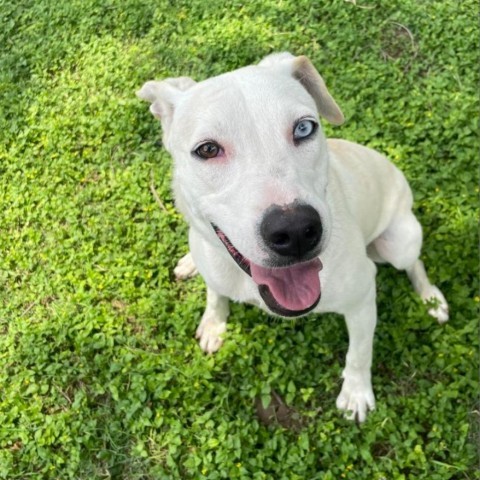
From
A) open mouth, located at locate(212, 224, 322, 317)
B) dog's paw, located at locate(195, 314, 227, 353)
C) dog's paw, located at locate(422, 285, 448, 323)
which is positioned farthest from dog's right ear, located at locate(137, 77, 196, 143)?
dog's paw, located at locate(422, 285, 448, 323)

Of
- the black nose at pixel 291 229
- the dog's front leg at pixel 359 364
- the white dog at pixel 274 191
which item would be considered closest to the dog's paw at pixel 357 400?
the dog's front leg at pixel 359 364

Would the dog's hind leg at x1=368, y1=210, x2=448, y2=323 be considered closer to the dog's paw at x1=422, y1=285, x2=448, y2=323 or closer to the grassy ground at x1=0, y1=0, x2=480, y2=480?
the dog's paw at x1=422, y1=285, x2=448, y2=323

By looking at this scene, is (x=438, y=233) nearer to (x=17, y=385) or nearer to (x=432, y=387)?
(x=432, y=387)

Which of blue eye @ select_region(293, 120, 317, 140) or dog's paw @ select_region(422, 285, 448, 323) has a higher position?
blue eye @ select_region(293, 120, 317, 140)

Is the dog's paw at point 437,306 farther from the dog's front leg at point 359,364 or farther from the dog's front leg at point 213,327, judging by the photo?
the dog's front leg at point 213,327

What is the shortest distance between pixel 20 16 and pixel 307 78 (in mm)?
4793

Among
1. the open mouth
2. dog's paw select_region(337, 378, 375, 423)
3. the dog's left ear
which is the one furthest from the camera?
dog's paw select_region(337, 378, 375, 423)

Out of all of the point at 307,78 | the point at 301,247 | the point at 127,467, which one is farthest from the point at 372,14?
the point at 127,467

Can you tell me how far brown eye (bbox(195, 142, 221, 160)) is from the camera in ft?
8.45

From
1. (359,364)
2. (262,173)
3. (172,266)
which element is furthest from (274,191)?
(172,266)

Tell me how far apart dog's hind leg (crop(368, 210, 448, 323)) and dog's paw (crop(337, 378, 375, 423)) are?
2.61 feet

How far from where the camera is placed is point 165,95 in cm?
301

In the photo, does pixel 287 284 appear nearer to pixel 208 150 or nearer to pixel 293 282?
pixel 293 282

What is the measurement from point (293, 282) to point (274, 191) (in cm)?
61
